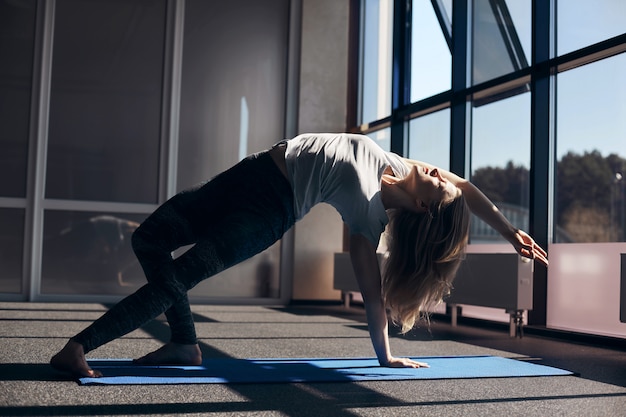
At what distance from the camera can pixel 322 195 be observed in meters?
2.59

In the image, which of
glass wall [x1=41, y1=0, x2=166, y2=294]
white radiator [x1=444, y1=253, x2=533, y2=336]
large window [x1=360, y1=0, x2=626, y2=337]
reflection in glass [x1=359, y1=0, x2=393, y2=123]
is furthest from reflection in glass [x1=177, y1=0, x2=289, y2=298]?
white radiator [x1=444, y1=253, x2=533, y2=336]

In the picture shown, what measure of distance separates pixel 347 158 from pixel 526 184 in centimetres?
311

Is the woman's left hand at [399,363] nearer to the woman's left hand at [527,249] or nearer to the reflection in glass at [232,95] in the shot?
the woman's left hand at [527,249]

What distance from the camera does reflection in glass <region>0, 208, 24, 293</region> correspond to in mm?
6785

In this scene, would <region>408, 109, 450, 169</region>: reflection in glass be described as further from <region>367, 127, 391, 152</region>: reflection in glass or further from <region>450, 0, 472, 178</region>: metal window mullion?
<region>367, 127, 391, 152</region>: reflection in glass

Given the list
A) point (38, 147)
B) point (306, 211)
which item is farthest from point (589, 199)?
point (38, 147)

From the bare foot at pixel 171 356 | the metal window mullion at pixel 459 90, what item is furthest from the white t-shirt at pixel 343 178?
the metal window mullion at pixel 459 90

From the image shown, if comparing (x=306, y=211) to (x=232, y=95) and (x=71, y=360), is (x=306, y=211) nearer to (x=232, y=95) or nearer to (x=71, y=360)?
(x=71, y=360)

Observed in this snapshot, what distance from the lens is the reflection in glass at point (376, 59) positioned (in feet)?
23.9

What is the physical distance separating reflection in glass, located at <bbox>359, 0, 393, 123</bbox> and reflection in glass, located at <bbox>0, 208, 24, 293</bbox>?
3420mm

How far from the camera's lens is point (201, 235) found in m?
2.63

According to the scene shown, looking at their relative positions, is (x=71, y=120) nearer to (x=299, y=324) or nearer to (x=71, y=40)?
(x=71, y=40)

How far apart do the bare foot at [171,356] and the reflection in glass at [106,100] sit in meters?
4.43

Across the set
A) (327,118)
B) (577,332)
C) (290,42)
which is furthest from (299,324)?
(290,42)
